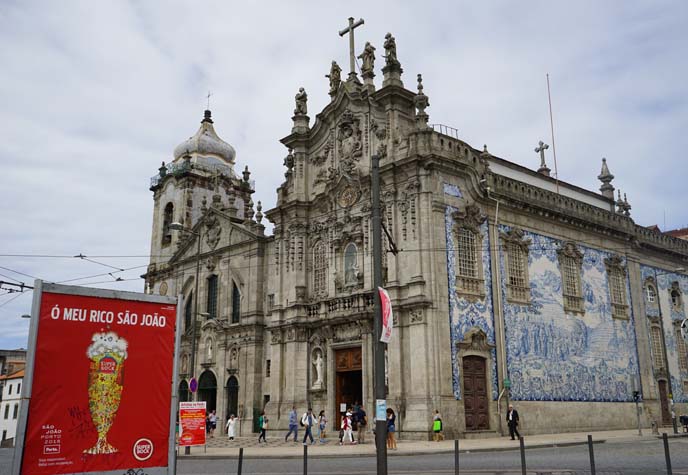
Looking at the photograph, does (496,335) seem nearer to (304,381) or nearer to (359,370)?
(359,370)

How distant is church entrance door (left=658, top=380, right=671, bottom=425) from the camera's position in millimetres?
38287

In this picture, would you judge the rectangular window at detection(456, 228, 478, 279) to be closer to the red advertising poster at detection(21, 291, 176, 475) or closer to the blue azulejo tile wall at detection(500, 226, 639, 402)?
the blue azulejo tile wall at detection(500, 226, 639, 402)

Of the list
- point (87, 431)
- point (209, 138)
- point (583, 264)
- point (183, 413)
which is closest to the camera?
point (87, 431)

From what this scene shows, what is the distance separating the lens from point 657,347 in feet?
130

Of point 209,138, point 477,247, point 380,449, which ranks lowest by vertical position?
point 380,449

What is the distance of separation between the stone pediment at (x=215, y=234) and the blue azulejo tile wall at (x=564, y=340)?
16.8m

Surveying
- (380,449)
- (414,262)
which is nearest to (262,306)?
(414,262)

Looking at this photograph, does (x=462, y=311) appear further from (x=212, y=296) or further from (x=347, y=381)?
(x=212, y=296)

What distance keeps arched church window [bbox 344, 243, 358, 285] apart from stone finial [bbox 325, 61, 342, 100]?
28.3 feet

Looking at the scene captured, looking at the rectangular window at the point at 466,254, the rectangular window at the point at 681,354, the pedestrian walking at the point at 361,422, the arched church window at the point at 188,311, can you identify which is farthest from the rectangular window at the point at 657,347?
the arched church window at the point at 188,311

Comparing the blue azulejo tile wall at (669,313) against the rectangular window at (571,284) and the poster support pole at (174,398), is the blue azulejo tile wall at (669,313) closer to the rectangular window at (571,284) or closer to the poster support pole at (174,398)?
the rectangular window at (571,284)

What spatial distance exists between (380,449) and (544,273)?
23759 mm

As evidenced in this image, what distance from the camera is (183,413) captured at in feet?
68.6

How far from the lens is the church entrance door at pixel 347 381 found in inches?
1252
